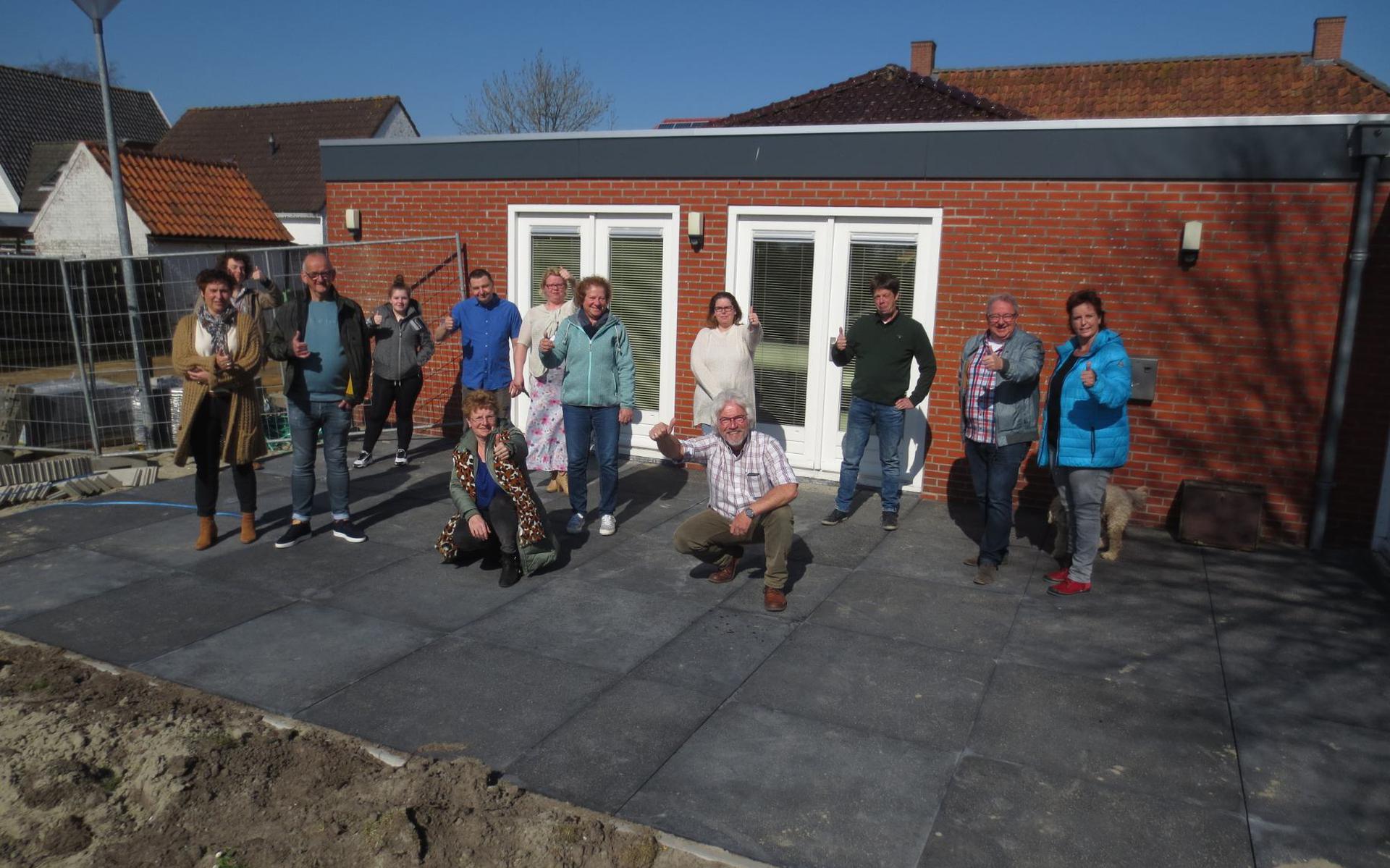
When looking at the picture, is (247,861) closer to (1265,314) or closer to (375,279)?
(1265,314)

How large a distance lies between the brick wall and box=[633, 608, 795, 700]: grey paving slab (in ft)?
11.0

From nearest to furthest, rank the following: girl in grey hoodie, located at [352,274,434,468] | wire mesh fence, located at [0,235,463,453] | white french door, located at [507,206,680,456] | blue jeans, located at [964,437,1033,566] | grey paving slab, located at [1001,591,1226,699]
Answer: grey paving slab, located at [1001,591,1226,699] < blue jeans, located at [964,437,1033,566] < girl in grey hoodie, located at [352,274,434,468] < wire mesh fence, located at [0,235,463,453] < white french door, located at [507,206,680,456]

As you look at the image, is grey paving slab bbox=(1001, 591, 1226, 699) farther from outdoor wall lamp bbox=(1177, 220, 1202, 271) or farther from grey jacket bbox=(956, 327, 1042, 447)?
outdoor wall lamp bbox=(1177, 220, 1202, 271)

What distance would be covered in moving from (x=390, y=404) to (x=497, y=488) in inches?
138

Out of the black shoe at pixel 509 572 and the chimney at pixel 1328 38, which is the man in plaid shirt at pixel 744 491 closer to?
the black shoe at pixel 509 572

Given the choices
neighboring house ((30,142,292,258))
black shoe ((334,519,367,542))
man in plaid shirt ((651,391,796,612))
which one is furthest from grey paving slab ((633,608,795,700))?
neighboring house ((30,142,292,258))

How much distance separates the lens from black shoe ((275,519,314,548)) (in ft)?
21.1

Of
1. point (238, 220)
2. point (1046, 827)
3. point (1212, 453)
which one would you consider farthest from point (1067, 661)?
point (238, 220)

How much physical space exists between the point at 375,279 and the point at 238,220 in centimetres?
1004

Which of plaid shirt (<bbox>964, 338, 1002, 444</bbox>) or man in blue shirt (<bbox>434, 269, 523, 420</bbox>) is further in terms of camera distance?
man in blue shirt (<bbox>434, 269, 523, 420</bbox>)

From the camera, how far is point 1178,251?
279 inches

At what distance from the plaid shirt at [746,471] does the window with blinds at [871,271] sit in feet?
8.62

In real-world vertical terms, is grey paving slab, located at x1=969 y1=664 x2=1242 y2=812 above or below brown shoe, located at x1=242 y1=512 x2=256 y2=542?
below

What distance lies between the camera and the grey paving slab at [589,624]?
193 inches
